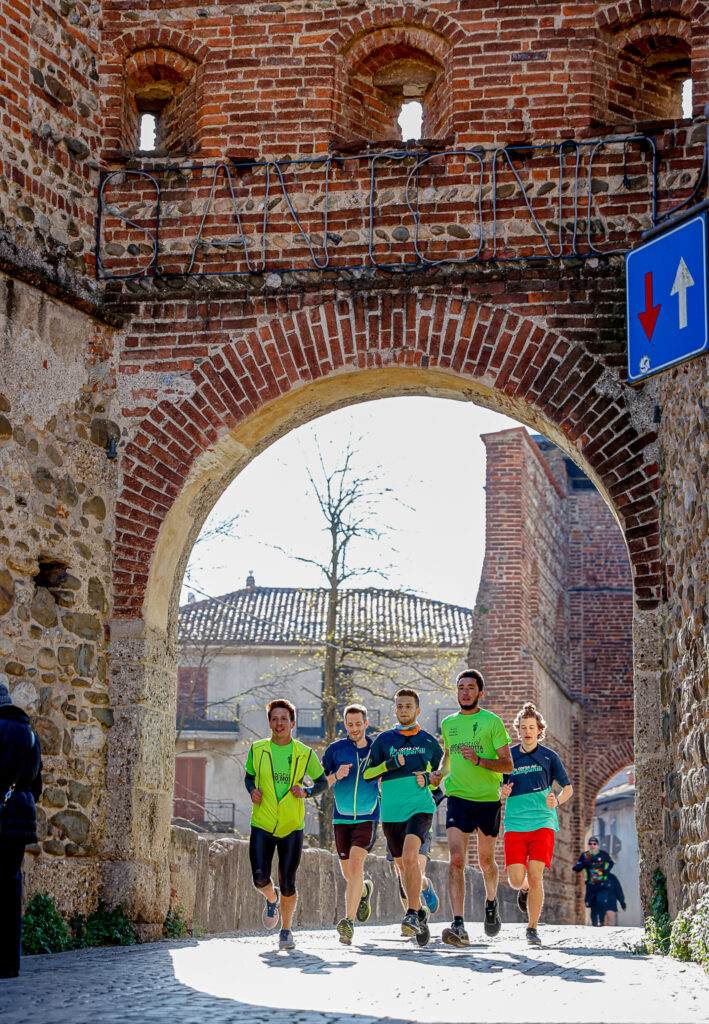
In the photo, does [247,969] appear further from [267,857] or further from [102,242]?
[102,242]

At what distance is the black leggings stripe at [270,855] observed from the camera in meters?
8.94

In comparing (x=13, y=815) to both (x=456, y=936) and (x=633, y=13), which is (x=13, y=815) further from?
(x=633, y=13)

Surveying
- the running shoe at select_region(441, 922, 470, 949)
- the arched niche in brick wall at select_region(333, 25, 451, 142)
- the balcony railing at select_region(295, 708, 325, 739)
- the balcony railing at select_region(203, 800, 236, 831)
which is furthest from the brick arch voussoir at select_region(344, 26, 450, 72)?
the balcony railing at select_region(203, 800, 236, 831)

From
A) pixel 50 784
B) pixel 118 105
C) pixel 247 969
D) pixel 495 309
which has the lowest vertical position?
pixel 247 969

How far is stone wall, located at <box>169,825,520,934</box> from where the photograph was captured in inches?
422

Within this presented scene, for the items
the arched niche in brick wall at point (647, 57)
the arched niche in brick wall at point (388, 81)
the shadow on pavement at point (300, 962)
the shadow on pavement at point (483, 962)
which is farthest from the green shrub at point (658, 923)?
the arched niche in brick wall at point (388, 81)

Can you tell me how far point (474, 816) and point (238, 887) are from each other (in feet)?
13.5

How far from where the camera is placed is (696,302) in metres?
6.36

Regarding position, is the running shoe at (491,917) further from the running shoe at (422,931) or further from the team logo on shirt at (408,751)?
the team logo on shirt at (408,751)

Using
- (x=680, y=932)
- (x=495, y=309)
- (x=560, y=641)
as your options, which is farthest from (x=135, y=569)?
(x=560, y=641)

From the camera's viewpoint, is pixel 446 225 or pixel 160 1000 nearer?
pixel 160 1000

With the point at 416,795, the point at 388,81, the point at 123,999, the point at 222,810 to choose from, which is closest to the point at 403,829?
the point at 416,795

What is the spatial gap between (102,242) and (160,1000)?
20.4ft

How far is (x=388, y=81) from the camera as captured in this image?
11.2 metres
